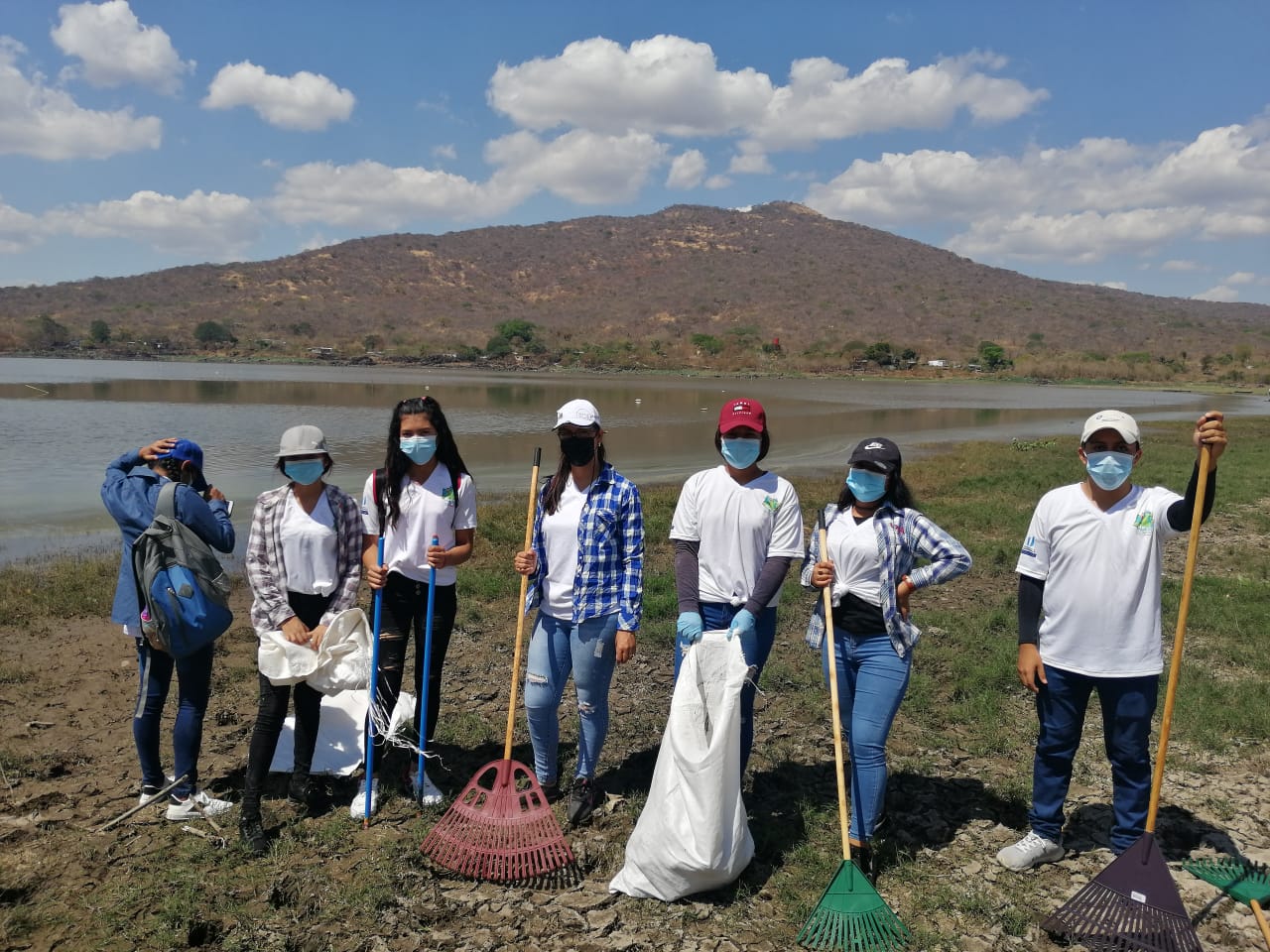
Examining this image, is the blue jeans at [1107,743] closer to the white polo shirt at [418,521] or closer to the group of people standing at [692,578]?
the group of people standing at [692,578]

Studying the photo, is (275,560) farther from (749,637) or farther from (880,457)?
(880,457)

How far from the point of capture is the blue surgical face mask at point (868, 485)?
360cm

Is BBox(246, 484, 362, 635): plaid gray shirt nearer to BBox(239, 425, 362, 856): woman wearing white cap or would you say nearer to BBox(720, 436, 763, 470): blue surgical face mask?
BBox(239, 425, 362, 856): woman wearing white cap

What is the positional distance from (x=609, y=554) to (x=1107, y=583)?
86.2 inches

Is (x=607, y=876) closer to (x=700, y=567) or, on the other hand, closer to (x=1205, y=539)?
(x=700, y=567)

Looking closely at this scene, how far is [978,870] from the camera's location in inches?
148

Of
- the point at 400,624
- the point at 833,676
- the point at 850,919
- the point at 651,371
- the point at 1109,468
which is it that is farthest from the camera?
the point at 651,371

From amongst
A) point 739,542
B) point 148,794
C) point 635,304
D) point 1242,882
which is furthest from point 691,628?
point 635,304

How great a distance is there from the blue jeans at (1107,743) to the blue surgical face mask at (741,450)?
165 cm

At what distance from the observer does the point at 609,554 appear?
385 cm

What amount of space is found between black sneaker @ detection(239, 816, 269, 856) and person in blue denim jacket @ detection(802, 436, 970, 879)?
2.73 meters

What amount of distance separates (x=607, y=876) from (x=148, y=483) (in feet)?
9.48

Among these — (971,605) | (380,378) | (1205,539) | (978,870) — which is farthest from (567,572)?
(380,378)

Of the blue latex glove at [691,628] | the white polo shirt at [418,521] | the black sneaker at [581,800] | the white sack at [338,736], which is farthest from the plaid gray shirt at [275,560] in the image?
the blue latex glove at [691,628]
